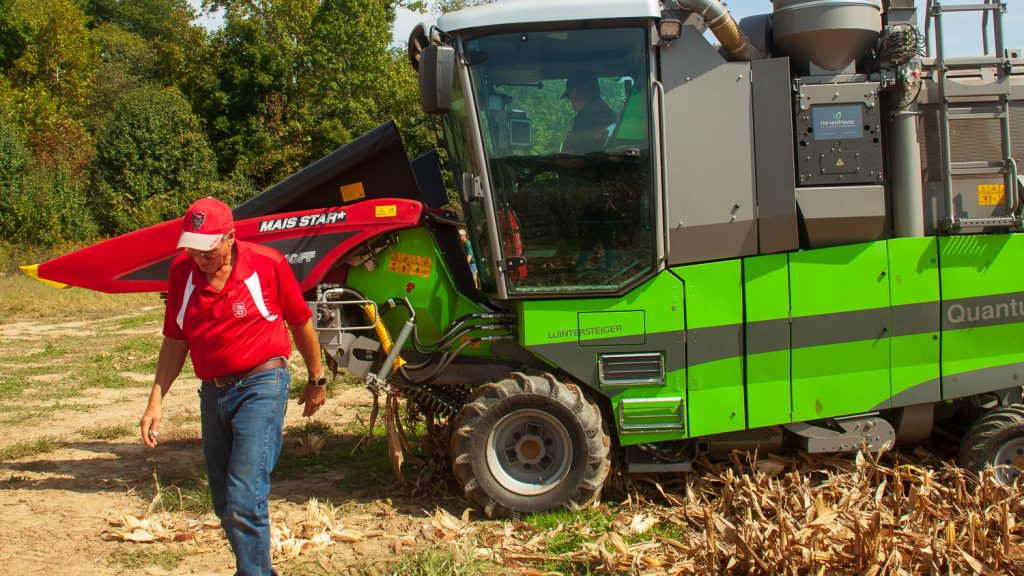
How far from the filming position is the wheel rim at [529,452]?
543cm

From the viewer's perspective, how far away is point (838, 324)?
17.8 feet

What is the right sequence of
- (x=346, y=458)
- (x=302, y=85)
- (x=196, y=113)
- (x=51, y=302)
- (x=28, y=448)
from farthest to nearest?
(x=196, y=113) → (x=302, y=85) → (x=51, y=302) → (x=28, y=448) → (x=346, y=458)

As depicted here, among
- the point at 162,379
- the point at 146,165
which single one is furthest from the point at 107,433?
the point at 146,165

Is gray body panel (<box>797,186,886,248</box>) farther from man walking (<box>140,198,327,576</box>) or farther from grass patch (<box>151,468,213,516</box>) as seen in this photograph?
grass patch (<box>151,468,213,516</box>)

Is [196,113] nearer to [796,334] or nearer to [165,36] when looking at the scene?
[165,36]

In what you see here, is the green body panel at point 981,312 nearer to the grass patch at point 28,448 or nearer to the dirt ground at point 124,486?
the dirt ground at point 124,486

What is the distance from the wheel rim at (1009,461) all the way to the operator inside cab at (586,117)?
3072 millimetres

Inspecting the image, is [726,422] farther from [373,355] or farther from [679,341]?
[373,355]

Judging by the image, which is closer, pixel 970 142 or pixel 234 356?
pixel 234 356

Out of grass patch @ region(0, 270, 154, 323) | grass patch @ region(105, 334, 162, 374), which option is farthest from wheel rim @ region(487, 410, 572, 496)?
grass patch @ region(0, 270, 154, 323)

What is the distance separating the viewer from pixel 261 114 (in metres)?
31.6

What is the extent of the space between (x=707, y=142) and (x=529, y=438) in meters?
2.10

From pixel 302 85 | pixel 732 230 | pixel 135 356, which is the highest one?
pixel 302 85

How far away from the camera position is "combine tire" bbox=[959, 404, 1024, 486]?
541 cm
